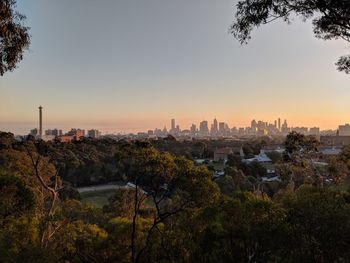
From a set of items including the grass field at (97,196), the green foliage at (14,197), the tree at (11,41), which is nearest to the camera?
the tree at (11,41)

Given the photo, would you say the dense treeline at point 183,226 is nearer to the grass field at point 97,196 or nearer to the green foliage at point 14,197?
the green foliage at point 14,197

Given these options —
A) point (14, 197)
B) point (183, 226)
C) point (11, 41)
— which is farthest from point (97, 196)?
point (11, 41)

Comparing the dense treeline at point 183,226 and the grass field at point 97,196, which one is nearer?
the dense treeline at point 183,226

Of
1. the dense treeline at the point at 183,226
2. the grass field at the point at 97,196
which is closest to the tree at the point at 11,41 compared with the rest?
the dense treeline at the point at 183,226

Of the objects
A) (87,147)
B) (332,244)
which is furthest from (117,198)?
(87,147)

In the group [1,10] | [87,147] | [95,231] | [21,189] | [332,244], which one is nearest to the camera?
[1,10]

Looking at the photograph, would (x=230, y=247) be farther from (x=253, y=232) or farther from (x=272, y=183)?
(x=272, y=183)

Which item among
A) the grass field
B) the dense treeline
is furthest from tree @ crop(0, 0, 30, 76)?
the grass field

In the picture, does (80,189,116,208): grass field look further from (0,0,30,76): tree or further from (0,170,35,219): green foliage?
(0,0,30,76): tree

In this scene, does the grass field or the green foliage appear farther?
the grass field

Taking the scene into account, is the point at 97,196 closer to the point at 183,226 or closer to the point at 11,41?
the point at 183,226

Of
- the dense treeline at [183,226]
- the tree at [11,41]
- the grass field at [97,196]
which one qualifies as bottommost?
the grass field at [97,196]
